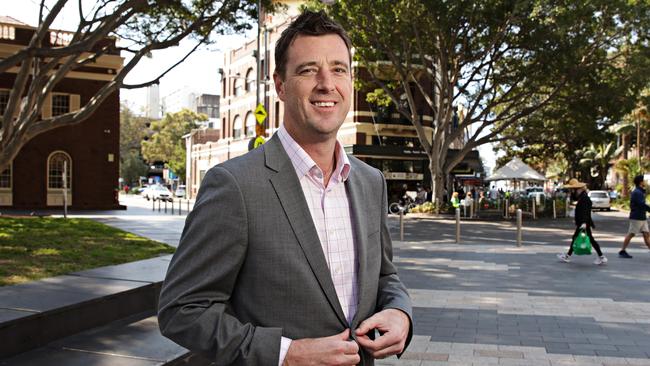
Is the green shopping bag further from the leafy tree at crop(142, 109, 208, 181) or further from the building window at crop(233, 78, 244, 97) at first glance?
the leafy tree at crop(142, 109, 208, 181)

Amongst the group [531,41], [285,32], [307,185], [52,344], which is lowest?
[52,344]

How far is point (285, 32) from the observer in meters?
2.03

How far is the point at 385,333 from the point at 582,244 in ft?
38.0

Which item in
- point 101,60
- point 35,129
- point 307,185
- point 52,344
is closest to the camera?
point 307,185

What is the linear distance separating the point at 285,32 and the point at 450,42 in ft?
83.7

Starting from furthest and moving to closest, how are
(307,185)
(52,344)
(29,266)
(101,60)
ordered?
(101,60) → (29,266) → (52,344) → (307,185)

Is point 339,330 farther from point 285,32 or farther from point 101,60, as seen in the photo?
point 101,60

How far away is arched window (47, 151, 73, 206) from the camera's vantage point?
2962 centimetres

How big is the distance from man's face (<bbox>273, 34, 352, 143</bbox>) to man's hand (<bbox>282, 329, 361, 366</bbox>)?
2.20 feet

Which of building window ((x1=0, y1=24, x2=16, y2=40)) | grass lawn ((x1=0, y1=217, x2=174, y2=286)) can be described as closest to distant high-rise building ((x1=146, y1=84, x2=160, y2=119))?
building window ((x1=0, y1=24, x2=16, y2=40))

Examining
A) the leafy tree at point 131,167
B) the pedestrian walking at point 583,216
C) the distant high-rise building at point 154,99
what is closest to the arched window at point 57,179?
the pedestrian walking at point 583,216

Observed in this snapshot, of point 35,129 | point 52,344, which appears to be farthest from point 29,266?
point 35,129

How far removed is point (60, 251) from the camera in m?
9.02

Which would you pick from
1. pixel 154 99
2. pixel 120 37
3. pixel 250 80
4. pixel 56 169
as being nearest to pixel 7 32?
pixel 56 169
